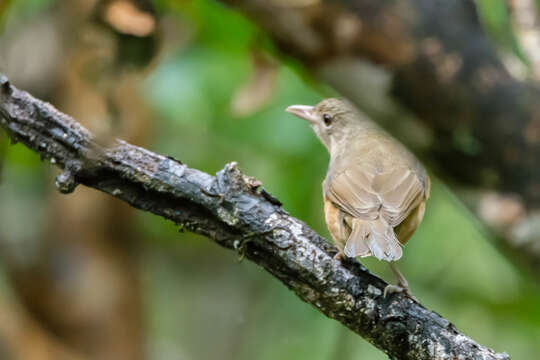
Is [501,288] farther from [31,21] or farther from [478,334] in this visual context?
[31,21]

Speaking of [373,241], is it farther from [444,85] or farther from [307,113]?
[307,113]

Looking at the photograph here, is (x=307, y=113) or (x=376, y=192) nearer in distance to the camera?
(x=376, y=192)

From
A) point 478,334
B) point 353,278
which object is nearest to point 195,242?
point 478,334

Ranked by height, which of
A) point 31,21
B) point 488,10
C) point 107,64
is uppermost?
point 488,10

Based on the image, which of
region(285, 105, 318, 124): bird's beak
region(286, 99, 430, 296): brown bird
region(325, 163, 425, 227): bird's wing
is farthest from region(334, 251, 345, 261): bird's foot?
region(285, 105, 318, 124): bird's beak

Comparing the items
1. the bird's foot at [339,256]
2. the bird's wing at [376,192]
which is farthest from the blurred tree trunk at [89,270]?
the bird's foot at [339,256]

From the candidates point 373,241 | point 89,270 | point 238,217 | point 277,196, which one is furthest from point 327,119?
point 89,270

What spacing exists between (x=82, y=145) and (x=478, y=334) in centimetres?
409

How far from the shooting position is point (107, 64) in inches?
118

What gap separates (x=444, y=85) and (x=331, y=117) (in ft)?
3.07

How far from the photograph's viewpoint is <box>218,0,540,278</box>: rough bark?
3.44 meters

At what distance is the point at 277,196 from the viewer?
543 cm

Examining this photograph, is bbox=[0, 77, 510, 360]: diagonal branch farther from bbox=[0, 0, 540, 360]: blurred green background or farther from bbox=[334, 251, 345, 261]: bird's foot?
bbox=[0, 0, 540, 360]: blurred green background

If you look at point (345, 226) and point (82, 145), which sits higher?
point (345, 226)
